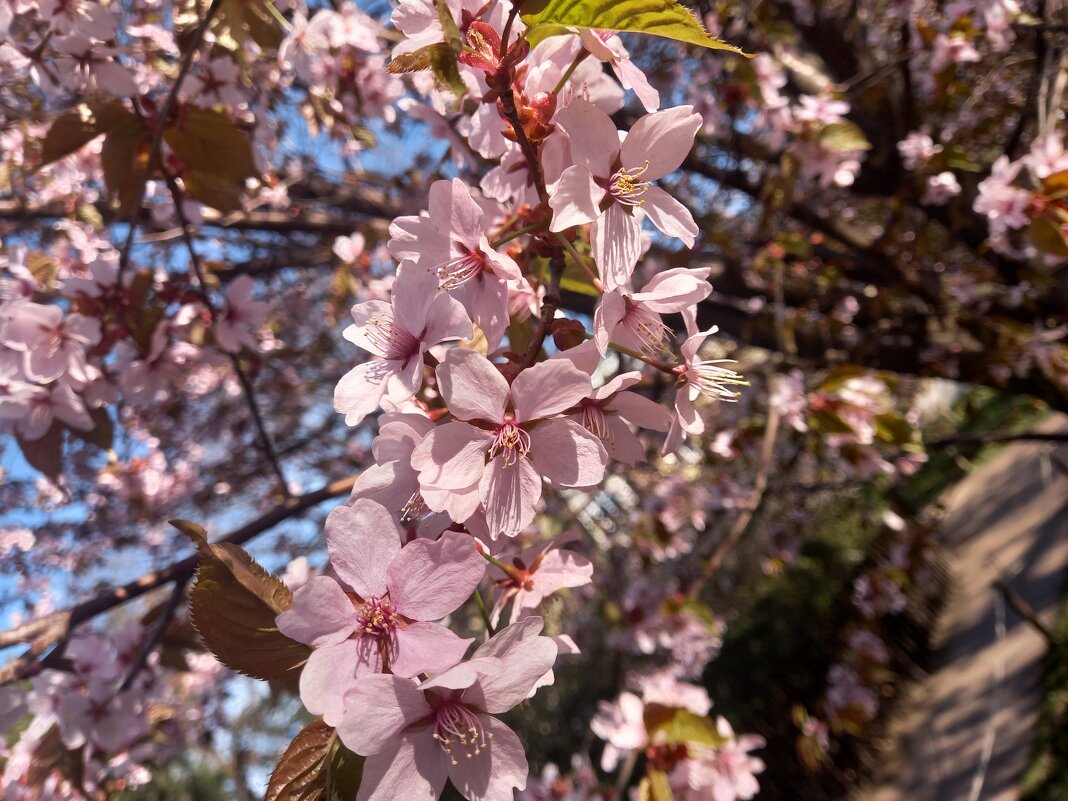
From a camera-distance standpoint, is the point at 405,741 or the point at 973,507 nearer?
the point at 405,741

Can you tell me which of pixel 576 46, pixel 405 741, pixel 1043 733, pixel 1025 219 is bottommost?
pixel 1043 733

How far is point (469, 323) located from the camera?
0.57 metres

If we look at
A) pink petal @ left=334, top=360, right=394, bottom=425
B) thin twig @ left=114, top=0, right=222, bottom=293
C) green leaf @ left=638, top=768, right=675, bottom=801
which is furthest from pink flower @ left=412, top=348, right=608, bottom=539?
green leaf @ left=638, top=768, right=675, bottom=801

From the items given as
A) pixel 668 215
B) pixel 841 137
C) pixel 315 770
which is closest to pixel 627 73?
pixel 668 215

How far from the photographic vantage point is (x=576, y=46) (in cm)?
64

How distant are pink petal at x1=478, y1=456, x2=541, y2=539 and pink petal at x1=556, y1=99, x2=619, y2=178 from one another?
28 cm

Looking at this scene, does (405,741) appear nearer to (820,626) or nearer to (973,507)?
(820,626)

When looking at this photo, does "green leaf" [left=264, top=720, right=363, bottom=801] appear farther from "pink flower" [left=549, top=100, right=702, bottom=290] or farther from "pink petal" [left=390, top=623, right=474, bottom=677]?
"pink flower" [left=549, top=100, right=702, bottom=290]

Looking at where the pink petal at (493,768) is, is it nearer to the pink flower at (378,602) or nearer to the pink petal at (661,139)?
the pink flower at (378,602)

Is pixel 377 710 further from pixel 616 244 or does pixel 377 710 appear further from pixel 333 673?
pixel 616 244

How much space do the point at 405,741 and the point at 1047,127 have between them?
2.06 m

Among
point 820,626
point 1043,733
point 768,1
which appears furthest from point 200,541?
point 820,626

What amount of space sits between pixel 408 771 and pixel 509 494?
0.24 metres

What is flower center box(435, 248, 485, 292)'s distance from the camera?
0.61 meters
